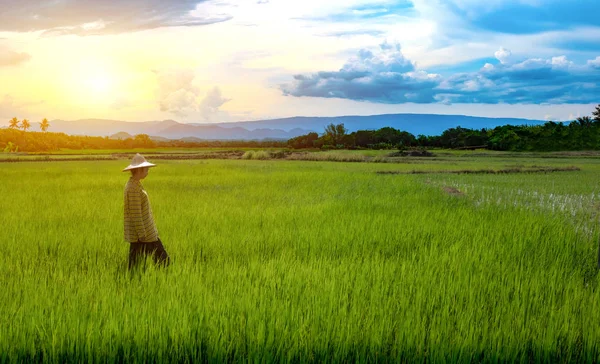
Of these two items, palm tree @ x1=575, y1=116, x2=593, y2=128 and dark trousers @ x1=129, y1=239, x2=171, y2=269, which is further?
palm tree @ x1=575, y1=116, x2=593, y2=128

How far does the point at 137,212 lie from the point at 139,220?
3.0 inches

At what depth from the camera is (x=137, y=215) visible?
15.0 feet

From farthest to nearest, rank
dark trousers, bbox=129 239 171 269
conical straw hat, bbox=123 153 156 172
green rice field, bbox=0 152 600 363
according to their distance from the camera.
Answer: dark trousers, bbox=129 239 171 269
conical straw hat, bbox=123 153 156 172
green rice field, bbox=0 152 600 363

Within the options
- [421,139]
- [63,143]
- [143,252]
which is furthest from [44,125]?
[143,252]

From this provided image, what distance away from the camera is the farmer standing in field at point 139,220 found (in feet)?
14.6

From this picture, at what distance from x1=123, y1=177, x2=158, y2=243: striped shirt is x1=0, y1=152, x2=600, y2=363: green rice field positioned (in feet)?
1.20

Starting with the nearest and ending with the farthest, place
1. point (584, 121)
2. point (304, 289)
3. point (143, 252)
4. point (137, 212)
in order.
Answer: point (304, 289) → point (137, 212) → point (143, 252) → point (584, 121)

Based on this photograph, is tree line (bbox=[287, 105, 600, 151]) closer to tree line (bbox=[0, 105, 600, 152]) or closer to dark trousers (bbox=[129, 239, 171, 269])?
tree line (bbox=[0, 105, 600, 152])

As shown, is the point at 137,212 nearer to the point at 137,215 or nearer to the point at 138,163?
the point at 137,215

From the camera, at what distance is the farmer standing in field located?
4445 millimetres

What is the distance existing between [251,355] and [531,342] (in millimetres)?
1846

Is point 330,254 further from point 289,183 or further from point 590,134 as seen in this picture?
point 590,134

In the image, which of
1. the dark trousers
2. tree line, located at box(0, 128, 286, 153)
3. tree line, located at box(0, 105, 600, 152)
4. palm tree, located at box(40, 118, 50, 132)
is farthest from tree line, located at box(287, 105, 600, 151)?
palm tree, located at box(40, 118, 50, 132)

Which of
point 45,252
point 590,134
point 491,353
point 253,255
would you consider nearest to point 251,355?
point 491,353
